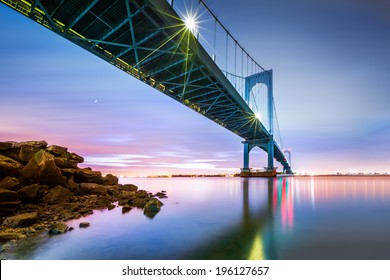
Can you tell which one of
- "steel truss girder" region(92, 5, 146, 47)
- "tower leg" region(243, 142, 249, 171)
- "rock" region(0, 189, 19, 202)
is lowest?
"rock" region(0, 189, 19, 202)

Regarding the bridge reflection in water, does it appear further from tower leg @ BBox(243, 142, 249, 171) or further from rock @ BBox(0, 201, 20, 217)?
tower leg @ BBox(243, 142, 249, 171)

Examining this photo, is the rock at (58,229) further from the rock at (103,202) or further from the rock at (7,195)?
the rock at (103,202)

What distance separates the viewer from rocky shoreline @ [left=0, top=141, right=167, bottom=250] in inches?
188

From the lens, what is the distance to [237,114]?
2944 cm

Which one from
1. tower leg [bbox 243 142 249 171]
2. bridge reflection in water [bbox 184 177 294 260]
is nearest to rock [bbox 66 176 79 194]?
bridge reflection in water [bbox 184 177 294 260]

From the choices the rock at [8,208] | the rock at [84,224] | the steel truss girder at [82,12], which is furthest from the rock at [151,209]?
the steel truss girder at [82,12]

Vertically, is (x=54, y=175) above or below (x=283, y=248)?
above

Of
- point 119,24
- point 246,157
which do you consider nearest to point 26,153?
point 119,24

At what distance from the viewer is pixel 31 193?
640cm

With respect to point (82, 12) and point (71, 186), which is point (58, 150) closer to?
point (71, 186)

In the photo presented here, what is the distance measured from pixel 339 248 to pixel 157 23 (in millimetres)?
11215

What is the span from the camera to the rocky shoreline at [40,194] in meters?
4.77

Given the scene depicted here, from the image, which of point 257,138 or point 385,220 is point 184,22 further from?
point 257,138
